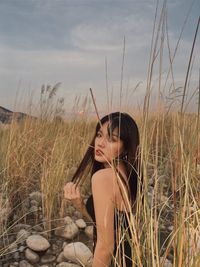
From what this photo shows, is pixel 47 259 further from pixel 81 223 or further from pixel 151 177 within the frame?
pixel 151 177

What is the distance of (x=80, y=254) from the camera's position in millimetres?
2965

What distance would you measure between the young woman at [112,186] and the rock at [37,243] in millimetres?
832

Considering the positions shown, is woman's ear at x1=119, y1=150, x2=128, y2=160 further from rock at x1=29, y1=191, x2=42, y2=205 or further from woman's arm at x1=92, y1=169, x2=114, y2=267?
rock at x1=29, y1=191, x2=42, y2=205

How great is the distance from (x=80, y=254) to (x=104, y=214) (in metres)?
1.23

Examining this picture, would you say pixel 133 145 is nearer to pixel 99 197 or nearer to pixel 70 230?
pixel 99 197

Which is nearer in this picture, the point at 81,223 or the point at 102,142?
the point at 102,142

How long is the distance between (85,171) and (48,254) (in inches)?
37.8

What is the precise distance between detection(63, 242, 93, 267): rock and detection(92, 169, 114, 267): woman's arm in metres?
1.08

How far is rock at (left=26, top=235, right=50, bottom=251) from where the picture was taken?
312cm

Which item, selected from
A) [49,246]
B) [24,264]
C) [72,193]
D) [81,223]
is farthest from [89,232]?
[72,193]

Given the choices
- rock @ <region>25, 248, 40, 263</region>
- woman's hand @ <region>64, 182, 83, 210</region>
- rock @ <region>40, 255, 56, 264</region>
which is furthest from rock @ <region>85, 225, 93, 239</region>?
woman's hand @ <region>64, 182, 83, 210</region>

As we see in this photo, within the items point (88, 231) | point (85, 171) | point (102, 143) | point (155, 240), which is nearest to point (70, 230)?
point (88, 231)

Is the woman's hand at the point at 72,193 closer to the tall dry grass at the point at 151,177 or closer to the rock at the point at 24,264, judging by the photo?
the tall dry grass at the point at 151,177

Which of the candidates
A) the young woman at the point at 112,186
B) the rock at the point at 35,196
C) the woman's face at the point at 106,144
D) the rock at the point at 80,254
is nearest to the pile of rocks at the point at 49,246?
the rock at the point at 80,254
